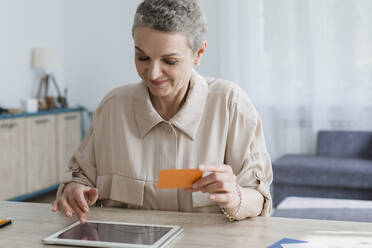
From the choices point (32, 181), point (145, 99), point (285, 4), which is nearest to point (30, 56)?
point (32, 181)

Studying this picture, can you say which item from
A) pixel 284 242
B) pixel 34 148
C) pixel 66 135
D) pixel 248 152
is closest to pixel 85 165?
pixel 248 152

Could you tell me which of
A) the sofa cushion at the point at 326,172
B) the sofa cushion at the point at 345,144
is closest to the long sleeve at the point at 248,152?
the sofa cushion at the point at 326,172

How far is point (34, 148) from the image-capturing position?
16.0 feet

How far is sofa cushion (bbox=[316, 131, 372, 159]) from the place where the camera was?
16.0ft

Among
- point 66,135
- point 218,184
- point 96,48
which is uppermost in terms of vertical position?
point 96,48

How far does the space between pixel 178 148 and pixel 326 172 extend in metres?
3.04

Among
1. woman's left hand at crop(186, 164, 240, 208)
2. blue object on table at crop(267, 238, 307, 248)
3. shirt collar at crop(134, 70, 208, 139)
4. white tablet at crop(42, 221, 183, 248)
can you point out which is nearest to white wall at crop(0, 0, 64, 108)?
shirt collar at crop(134, 70, 208, 139)

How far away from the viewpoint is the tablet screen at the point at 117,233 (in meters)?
1.16

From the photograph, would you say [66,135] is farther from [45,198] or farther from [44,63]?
[44,63]

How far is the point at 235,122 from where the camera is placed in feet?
5.20

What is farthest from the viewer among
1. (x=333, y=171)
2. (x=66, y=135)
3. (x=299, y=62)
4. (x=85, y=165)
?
(x=66, y=135)

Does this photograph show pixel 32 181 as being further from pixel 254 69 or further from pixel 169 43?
pixel 169 43

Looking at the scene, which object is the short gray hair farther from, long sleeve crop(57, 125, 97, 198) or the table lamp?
the table lamp

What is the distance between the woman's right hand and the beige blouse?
17cm
